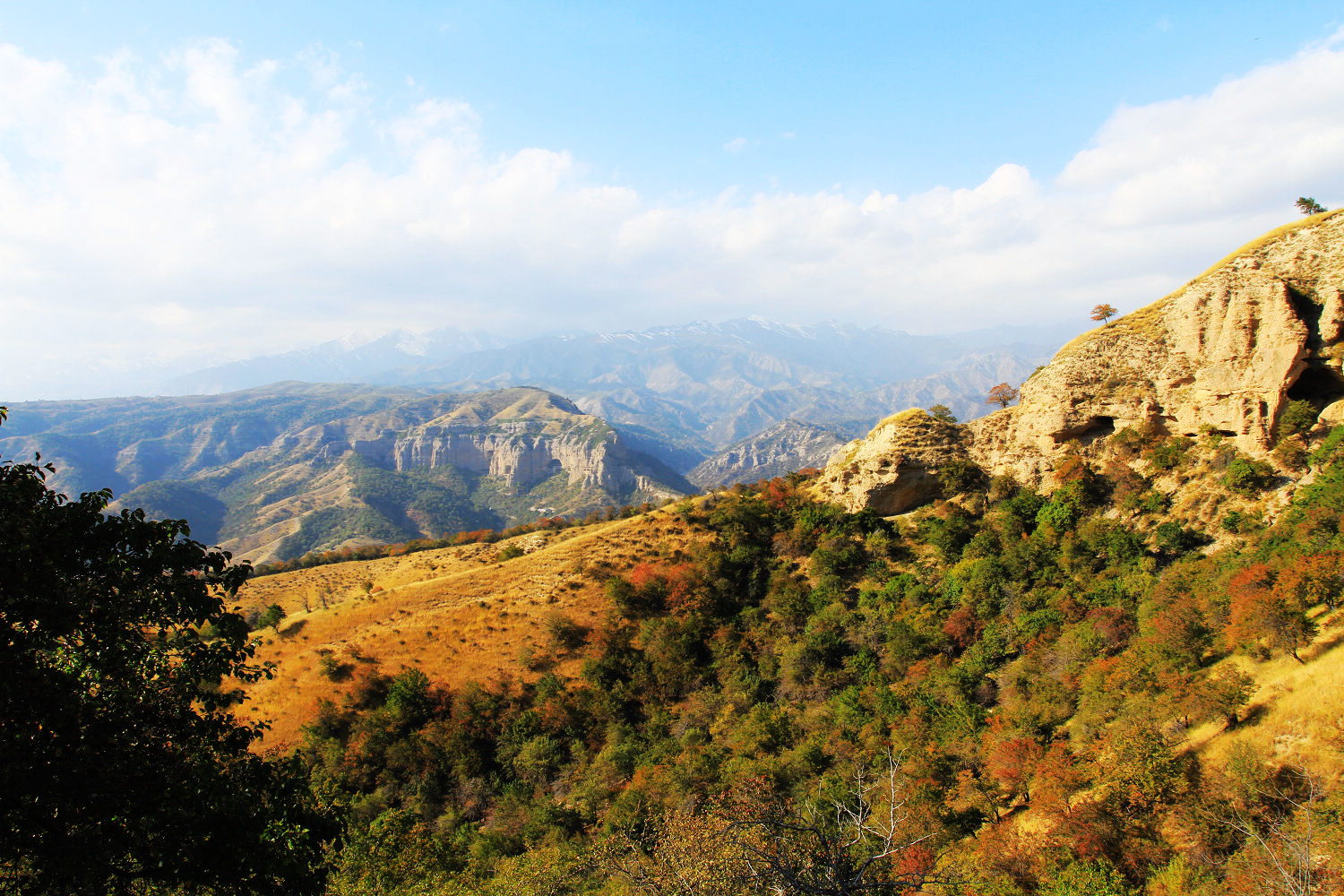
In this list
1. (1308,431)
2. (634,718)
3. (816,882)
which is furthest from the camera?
(634,718)

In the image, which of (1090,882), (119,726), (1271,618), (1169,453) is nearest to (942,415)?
→ (1169,453)

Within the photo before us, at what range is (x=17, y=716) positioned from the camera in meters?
7.09

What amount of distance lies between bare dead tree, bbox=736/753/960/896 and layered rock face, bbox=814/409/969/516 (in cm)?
2186

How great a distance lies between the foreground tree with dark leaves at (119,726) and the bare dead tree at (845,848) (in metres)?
8.38

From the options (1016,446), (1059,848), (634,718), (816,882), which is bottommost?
(634,718)

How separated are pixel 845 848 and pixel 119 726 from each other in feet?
49.7

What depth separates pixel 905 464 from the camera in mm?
41531

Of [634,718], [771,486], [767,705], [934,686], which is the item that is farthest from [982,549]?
[634,718]

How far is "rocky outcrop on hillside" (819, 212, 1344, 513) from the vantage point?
28156mm

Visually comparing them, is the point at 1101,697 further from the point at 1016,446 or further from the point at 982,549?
the point at 1016,446

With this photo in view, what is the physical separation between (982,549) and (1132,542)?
24.1 feet

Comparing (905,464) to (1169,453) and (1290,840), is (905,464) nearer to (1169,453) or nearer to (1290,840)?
(1169,453)

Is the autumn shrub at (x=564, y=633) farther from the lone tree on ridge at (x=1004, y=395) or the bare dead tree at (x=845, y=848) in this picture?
the lone tree on ridge at (x=1004, y=395)

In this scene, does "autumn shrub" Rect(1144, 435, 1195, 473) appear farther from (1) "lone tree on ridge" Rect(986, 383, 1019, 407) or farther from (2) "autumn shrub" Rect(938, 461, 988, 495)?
(1) "lone tree on ridge" Rect(986, 383, 1019, 407)
